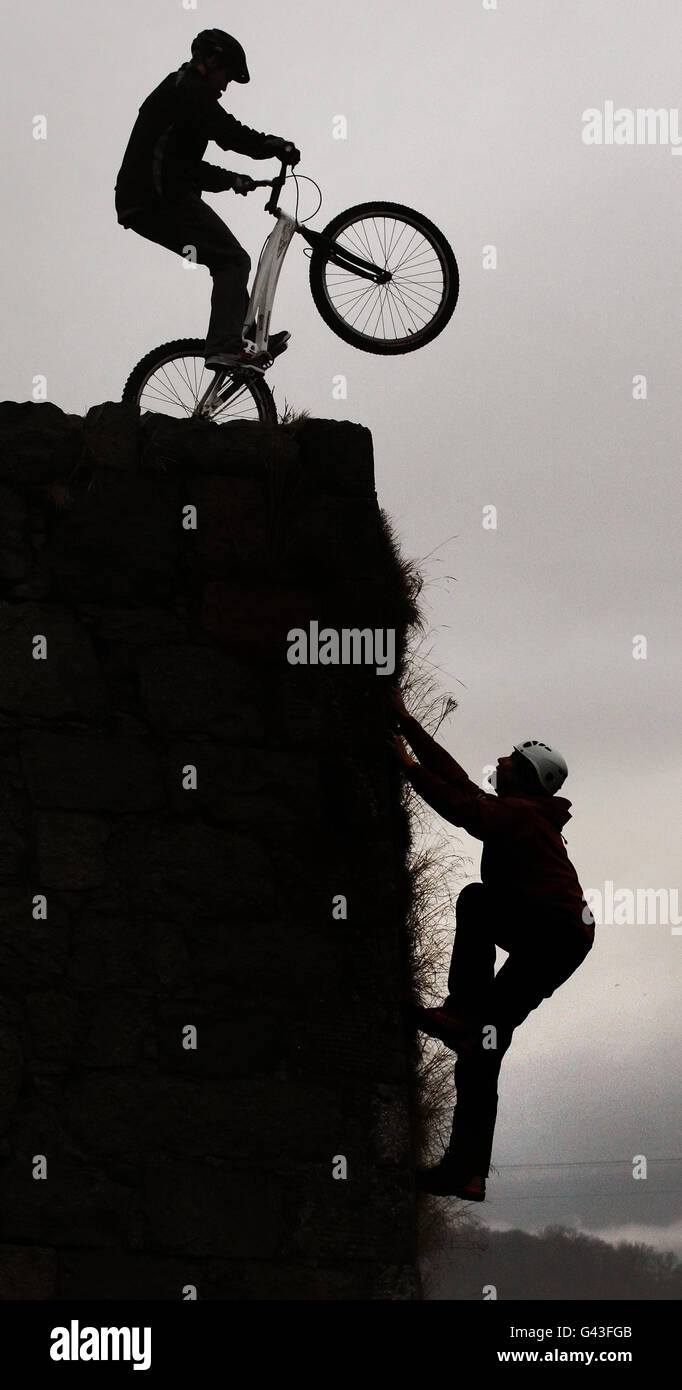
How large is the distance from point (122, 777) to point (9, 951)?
29.1 inches

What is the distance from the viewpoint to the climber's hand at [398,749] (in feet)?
19.3

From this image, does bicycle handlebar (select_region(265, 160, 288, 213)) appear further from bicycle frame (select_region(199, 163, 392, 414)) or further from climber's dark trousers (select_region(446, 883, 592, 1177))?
climber's dark trousers (select_region(446, 883, 592, 1177))

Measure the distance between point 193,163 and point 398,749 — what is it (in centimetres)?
291

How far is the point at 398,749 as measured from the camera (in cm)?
594

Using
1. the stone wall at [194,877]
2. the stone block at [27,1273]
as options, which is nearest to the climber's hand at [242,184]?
the stone wall at [194,877]

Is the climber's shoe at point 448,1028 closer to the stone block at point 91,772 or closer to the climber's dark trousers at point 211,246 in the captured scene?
the stone block at point 91,772

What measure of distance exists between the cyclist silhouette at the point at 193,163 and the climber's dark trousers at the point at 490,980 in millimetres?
2729

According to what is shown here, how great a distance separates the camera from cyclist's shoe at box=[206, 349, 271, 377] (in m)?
6.62

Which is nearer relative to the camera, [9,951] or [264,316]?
[9,951]

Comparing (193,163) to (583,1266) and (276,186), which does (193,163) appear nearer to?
(276,186)

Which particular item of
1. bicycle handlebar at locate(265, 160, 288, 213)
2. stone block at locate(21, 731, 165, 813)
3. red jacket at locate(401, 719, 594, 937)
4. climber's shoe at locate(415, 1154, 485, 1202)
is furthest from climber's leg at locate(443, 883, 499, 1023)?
bicycle handlebar at locate(265, 160, 288, 213)

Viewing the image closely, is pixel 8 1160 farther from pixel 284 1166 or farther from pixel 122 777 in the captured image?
pixel 122 777
